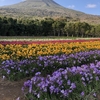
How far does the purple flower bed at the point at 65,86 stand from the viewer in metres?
4.89

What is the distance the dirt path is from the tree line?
4477 centimetres

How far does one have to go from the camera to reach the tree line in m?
53.0

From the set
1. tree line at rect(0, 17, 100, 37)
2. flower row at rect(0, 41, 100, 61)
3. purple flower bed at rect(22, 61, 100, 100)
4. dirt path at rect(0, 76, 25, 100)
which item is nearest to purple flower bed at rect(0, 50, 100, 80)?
dirt path at rect(0, 76, 25, 100)

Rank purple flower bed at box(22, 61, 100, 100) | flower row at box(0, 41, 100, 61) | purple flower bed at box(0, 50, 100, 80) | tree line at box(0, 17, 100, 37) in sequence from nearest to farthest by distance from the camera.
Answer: purple flower bed at box(22, 61, 100, 100) → purple flower bed at box(0, 50, 100, 80) → flower row at box(0, 41, 100, 61) → tree line at box(0, 17, 100, 37)

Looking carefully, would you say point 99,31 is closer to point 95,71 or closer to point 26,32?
point 26,32

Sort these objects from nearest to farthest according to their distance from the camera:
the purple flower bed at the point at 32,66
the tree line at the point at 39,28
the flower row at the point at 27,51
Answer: the purple flower bed at the point at 32,66
the flower row at the point at 27,51
the tree line at the point at 39,28

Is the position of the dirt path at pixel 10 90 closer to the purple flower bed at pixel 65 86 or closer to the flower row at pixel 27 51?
the purple flower bed at pixel 65 86

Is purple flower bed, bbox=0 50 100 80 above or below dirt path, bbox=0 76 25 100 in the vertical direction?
above

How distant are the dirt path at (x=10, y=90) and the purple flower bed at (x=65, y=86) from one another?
0.24 meters

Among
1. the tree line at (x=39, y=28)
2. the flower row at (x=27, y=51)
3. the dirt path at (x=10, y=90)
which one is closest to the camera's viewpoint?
the dirt path at (x=10, y=90)

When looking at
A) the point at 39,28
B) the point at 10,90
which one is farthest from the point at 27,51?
the point at 39,28

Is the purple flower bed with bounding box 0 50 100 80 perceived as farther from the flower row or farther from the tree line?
the tree line

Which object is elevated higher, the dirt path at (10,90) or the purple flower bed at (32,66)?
the purple flower bed at (32,66)

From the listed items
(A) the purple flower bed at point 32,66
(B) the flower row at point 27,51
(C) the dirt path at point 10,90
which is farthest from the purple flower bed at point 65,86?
(B) the flower row at point 27,51
